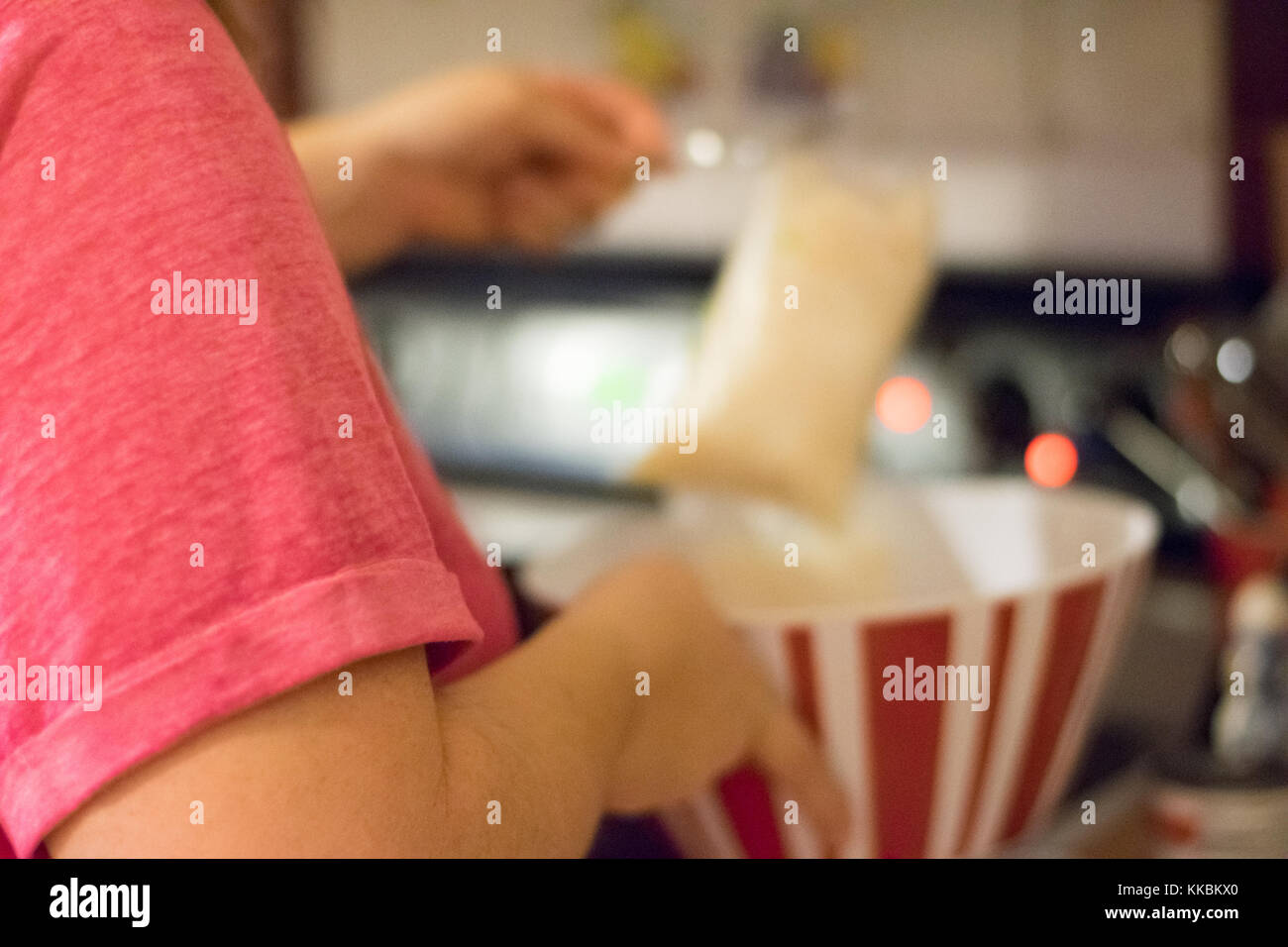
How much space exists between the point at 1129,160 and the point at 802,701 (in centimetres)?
93

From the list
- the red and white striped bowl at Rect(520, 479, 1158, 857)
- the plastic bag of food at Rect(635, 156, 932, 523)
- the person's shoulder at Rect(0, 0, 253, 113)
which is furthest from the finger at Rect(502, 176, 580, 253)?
the person's shoulder at Rect(0, 0, 253, 113)

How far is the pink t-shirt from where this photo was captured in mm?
213

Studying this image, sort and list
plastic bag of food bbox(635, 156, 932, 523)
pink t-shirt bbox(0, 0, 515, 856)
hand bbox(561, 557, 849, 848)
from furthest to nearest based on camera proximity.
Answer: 1. plastic bag of food bbox(635, 156, 932, 523)
2. hand bbox(561, 557, 849, 848)
3. pink t-shirt bbox(0, 0, 515, 856)

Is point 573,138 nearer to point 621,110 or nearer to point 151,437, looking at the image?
point 621,110

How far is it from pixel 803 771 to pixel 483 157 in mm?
377

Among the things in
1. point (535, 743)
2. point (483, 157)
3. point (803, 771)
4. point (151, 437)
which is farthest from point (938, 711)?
point (483, 157)

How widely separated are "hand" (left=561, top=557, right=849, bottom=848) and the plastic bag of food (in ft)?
0.49

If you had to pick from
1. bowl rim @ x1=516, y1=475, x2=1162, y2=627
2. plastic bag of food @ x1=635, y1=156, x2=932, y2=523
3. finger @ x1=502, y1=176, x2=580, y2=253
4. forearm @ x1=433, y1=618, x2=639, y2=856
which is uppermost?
finger @ x1=502, y1=176, x2=580, y2=253

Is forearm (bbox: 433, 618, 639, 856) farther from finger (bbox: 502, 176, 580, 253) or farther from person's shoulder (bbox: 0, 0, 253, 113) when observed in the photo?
finger (bbox: 502, 176, 580, 253)

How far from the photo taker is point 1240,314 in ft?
3.36

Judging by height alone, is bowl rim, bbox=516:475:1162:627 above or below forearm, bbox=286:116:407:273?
below

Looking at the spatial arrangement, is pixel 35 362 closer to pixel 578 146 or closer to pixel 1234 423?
pixel 578 146
